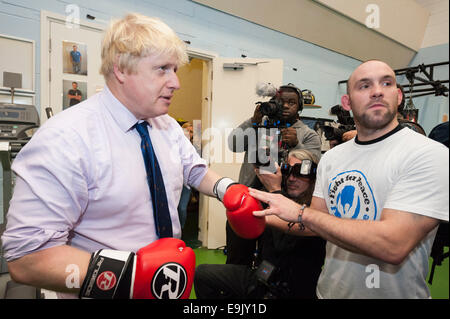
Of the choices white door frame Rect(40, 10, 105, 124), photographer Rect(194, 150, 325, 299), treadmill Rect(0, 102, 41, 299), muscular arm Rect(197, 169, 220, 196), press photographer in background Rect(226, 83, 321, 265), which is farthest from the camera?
white door frame Rect(40, 10, 105, 124)

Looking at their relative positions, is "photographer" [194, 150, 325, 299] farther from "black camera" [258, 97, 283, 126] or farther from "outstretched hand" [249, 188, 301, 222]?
"outstretched hand" [249, 188, 301, 222]

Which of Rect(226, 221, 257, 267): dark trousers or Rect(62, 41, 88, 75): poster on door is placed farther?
Rect(62, 41, 88, 75): poster on door

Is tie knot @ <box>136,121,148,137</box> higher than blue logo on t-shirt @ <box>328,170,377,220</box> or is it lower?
higher

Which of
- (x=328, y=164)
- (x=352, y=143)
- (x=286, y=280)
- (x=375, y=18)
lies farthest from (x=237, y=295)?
(x=375, y=18)

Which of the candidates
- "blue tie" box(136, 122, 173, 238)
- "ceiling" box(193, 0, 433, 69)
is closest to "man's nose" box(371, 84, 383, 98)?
"blue tie" box(136, 122, 173, 238)

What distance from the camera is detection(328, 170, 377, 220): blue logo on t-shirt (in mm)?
846

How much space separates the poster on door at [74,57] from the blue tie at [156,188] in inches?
75.2

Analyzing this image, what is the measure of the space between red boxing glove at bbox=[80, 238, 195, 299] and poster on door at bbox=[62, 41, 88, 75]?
88.5 inches

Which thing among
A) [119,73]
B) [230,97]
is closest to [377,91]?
[119,73]

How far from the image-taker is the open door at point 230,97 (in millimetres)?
3092

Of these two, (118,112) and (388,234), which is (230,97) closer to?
(118,112)

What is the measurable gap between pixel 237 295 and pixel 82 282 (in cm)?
122

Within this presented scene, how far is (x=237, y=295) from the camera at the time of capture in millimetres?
1645
